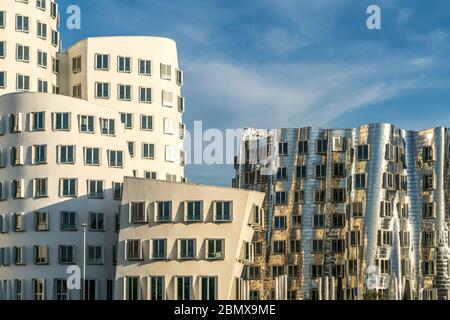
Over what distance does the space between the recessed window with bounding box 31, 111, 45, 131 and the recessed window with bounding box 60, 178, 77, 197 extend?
5592 millimetres

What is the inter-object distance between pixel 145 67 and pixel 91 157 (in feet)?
56.4

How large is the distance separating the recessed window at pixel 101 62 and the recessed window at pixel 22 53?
7.45 m

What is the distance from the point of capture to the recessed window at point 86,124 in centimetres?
10106

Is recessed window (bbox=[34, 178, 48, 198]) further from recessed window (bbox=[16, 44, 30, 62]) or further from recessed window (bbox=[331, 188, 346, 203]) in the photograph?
recessed window (bbox=[331, 188, 346, 203])

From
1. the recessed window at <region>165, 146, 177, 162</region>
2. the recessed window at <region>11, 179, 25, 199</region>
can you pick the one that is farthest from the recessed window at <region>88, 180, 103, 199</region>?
the recessed window at <region>165, 146, 177, 162</region>

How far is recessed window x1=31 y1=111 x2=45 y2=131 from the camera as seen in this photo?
329 ft

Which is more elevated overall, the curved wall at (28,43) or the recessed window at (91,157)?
the curved wall at (28,43)

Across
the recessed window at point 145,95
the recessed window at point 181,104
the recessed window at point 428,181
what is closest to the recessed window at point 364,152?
the recessed window at point 428,181

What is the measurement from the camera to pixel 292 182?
440 feet

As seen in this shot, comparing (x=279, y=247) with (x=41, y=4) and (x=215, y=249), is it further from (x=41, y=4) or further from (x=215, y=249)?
(x=41, y=4)

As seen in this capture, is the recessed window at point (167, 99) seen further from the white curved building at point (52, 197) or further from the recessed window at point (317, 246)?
the recessed window at point (317, 246)
